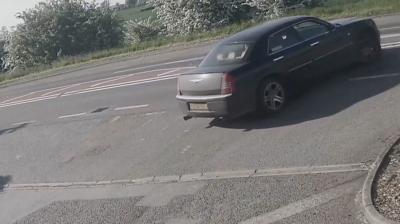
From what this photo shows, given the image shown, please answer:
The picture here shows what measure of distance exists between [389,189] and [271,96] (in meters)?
4.36

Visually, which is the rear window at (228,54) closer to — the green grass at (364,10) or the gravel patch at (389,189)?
the gravel patch at (389,189)

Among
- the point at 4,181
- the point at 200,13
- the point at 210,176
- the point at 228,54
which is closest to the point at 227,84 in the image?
the point at 228,54

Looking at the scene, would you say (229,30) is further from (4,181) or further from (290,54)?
(4,181)

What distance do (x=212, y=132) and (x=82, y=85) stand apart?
13.2m

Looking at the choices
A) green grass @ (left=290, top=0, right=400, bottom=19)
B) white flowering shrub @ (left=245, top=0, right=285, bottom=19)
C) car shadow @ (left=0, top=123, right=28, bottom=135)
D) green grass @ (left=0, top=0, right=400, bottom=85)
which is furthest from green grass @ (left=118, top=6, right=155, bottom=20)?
car shadow @ (left=0, top=123, right=28, bottom=135)

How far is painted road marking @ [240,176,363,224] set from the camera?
6.07m

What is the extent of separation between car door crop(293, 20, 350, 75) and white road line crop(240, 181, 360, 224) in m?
4.48

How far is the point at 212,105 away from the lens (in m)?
9.83

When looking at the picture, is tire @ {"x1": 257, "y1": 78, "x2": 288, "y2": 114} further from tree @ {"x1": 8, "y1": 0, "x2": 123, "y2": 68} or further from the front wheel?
tree @ {"x1": 8, "y1": 0, "x2": 123, "y2": 68}

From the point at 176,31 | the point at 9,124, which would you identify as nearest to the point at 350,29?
the point at 9,124

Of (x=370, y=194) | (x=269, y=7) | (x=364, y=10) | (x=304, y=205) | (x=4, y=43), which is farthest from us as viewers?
(x=4, y=43)

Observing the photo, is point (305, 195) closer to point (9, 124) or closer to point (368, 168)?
point (368, 168)

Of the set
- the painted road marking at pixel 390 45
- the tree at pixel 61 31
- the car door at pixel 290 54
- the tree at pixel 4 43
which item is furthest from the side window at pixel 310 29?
the tree at pixel 4 43

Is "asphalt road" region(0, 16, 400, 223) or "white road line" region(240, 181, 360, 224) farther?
"asphalt road" region(0, 16, 400, 223)
